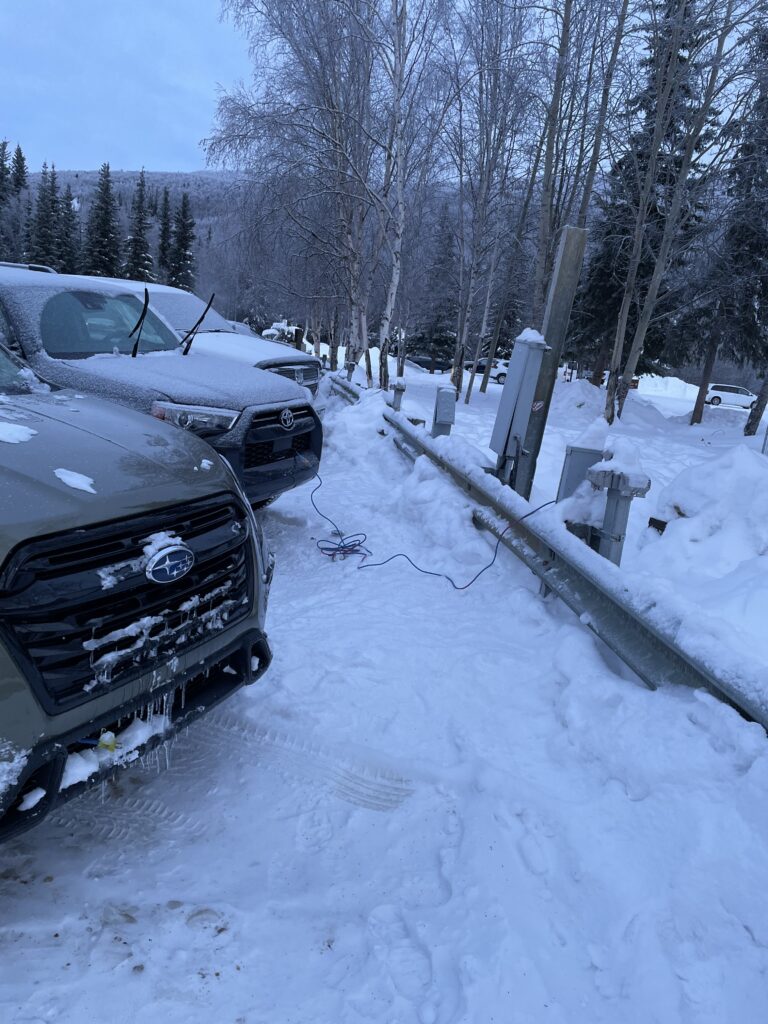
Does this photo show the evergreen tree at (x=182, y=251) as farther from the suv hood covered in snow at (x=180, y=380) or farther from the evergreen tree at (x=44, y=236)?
the suv hood covered in snow at (x=180, y=380)

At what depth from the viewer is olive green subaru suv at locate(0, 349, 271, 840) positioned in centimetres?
174

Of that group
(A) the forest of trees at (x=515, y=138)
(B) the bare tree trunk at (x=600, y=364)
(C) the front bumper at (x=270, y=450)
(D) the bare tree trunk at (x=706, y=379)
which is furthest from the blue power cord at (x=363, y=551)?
(B) the bare tree trunk at (x=600, y=364)

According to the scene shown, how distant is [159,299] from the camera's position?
8.52m

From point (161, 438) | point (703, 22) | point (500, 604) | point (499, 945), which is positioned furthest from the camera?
point (703, 22)

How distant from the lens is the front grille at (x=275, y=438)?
481 cm

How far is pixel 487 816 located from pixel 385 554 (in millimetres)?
3034

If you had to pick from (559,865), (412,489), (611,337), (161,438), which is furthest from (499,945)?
(611,337)

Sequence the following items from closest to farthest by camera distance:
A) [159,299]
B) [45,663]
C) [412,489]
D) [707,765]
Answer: [45,663]
[707,765]
[412,489]
[159,299]

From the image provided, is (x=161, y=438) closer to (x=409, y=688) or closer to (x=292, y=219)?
(x=409, y=688)

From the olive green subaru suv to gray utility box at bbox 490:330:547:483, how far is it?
11.9ft

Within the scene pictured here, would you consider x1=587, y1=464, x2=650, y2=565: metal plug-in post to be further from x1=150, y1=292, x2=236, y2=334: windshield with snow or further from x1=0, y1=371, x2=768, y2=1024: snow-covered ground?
x1=150, y1=292, x2=236, y2=334: windshield with snow

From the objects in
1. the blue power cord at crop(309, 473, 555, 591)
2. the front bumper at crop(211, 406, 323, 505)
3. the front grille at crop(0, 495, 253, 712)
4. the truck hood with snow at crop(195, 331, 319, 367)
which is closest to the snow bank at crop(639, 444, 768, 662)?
the blue power cord at crop(309, 473, 555, 591)

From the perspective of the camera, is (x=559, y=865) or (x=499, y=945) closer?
(x=499, y=945)

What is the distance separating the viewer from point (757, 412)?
20.3 meters
